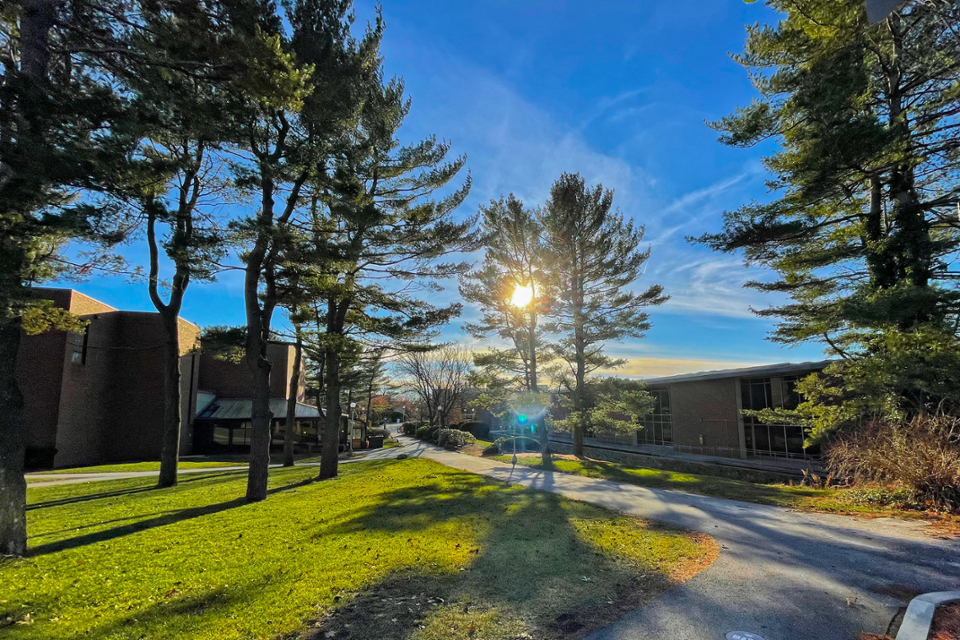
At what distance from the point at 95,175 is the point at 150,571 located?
200 inches

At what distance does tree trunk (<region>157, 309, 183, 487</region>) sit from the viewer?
1227 cm

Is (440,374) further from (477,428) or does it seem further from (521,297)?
(521,297)

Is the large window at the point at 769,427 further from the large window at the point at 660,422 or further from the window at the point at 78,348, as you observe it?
the window at the point at 78,348

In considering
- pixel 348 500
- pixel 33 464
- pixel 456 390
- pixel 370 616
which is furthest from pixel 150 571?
pixel 456 390

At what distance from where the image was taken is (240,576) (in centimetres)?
444

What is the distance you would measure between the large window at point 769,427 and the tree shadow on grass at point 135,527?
21356 millimetres

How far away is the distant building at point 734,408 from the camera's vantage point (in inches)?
779

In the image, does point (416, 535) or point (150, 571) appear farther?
point (416, 535)

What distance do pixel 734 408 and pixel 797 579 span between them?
20.8m

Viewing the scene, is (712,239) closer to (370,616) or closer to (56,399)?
(370,616)

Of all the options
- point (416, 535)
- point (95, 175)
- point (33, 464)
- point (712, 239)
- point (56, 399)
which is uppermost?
point (712, 239)

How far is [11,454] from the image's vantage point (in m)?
5.35

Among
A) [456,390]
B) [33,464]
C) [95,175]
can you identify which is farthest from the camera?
[456,390]

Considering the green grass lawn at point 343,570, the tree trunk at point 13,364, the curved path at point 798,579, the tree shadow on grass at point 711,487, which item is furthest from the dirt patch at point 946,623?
the tree trunk at point 13,364
